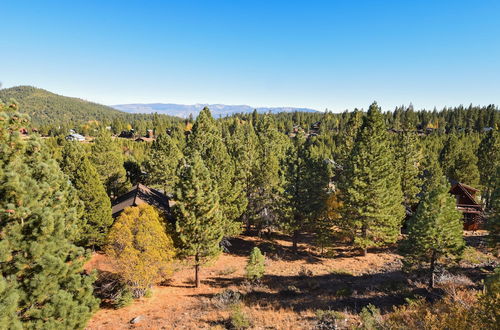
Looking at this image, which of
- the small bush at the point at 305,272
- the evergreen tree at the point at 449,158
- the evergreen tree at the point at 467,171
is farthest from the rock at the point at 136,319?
the evergreen tree at the point at 449,158

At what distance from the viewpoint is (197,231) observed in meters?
21.6

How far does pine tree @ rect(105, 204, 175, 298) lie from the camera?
1820 centimetres

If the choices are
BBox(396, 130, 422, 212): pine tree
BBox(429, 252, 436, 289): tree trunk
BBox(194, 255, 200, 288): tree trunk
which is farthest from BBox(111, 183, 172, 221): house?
BBox(396, 130, 422, 212): pine tree

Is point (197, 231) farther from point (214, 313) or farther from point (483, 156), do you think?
point (483, 156)

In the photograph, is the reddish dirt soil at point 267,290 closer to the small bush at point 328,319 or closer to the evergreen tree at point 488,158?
the small bush at point 328,319

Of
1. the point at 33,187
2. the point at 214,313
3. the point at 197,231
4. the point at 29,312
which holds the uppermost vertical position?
the point at 33,187

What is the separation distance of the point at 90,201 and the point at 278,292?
17934 mm

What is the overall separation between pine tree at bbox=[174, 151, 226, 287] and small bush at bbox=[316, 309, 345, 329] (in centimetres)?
962

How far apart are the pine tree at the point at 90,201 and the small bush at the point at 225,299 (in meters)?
12.2

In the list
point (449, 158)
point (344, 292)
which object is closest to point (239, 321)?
point (344, 292)

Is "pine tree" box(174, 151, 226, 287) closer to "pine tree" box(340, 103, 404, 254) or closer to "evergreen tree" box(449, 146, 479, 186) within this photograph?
"pine tree" box(340, 103, 404, 254)

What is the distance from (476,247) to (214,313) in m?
30.4

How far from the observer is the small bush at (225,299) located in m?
18.7

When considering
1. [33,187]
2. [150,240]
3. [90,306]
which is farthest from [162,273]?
[33,187]
